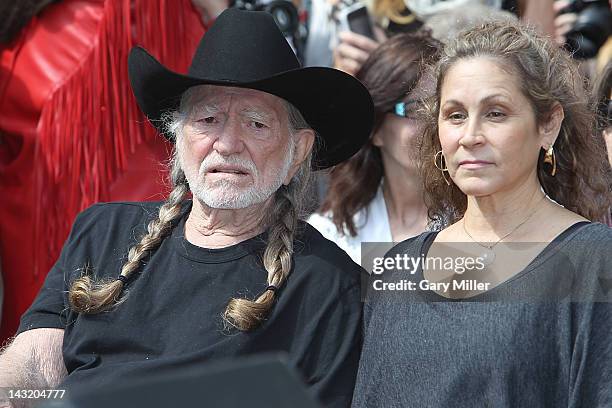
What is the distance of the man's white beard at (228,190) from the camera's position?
3152mm

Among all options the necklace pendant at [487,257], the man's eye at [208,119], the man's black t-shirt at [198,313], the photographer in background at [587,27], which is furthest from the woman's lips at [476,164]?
the photographer in background at [587,27]

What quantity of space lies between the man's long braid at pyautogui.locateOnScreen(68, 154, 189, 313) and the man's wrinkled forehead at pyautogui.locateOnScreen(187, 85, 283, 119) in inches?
12.0

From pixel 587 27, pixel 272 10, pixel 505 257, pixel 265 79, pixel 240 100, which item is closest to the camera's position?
pixel 505 257

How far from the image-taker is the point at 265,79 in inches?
122

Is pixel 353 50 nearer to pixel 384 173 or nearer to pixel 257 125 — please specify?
pixel 384 173

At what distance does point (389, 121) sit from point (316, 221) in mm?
526

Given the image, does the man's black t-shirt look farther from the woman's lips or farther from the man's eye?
the woman's lips

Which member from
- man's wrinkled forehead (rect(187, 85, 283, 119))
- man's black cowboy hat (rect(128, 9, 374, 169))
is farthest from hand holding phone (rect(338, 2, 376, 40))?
man's wrinkled forehead (rect(187, 85, 283, 119))

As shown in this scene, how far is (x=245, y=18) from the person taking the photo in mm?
3334

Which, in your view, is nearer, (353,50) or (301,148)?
(301,148)

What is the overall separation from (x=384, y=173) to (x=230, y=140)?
1380mm

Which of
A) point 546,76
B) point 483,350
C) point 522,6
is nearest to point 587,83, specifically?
point 546,76

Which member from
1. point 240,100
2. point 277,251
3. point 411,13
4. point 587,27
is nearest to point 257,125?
point 240,100

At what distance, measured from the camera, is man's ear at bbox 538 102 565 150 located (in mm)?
2789
